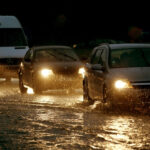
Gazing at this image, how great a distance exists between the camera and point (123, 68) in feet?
50.0

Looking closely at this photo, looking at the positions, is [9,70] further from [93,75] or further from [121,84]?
[121,84]

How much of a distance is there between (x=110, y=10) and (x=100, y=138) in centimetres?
6132

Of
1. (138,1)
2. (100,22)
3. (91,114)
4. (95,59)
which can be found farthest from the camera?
(100,22)

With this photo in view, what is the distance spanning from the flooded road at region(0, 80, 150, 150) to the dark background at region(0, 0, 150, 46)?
50.3 metres

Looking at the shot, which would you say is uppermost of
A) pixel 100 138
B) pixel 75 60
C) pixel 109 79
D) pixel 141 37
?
pixel 141 37

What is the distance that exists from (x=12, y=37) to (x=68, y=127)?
49.6 ft

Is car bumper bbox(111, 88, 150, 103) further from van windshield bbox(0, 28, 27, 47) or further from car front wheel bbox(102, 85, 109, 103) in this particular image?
van windshield bbox(0, 28, 27, 47)

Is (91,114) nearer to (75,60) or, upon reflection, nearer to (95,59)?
(95,59)

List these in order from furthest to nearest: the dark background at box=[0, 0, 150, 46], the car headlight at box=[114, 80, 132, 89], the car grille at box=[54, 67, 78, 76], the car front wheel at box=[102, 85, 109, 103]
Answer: the dark background at box=[0, 0, 150, 46] → the car grille at box=[54, 67, 78, 76] → the car front wheel at box=[102, 85, 109, 103] → the car headlight at box=[114, 80, 132, 89]

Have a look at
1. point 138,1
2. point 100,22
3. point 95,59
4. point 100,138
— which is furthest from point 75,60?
point 100,22

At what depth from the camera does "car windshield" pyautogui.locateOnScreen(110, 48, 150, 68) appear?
15.7 metres

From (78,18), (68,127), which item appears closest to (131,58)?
(68,127)

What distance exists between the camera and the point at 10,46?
2673 centimetres

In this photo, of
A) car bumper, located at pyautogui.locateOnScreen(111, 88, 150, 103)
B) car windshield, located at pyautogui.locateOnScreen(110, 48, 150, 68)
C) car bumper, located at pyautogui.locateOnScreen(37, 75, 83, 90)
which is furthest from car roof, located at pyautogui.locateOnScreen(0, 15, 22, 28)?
car bumper, located at pyautogui.locateOnScreen(111, 88, 150, 103)
